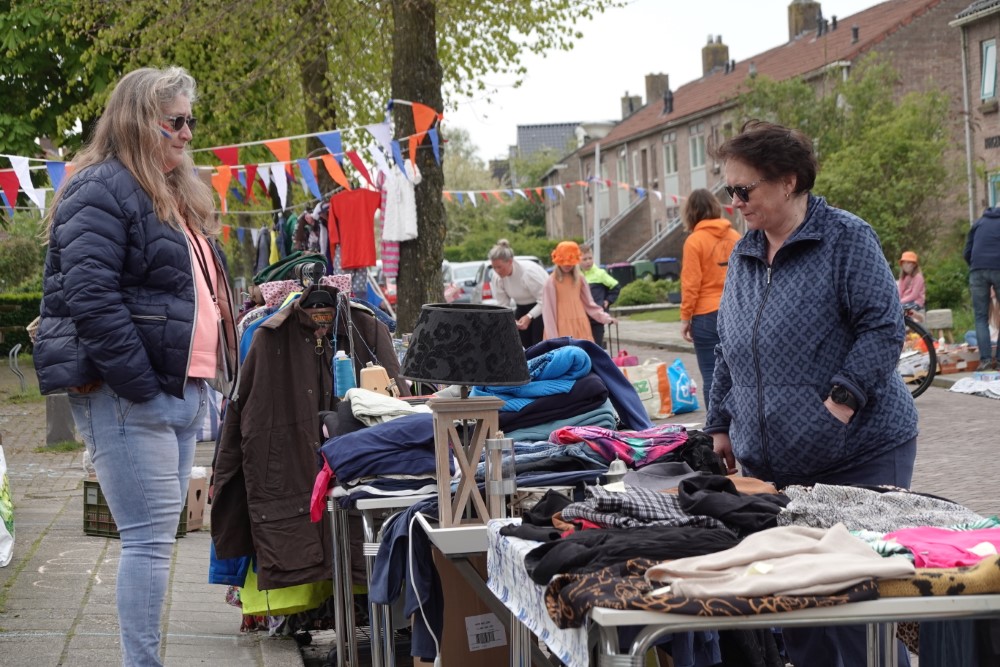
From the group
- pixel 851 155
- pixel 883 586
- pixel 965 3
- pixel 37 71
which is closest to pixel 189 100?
pixel 883 586

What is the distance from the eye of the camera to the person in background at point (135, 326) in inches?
152

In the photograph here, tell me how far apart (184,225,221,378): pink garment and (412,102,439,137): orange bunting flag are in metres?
7.67

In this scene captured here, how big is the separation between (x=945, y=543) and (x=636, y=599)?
0.76 m

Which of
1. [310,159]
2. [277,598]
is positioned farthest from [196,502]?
[310,159]

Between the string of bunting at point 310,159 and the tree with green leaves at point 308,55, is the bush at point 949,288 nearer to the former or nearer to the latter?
the tree with green leaves at point 308,55

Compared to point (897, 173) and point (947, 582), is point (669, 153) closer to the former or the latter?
point (897, 173)

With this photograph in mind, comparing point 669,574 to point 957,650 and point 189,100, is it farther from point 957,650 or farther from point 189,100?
point 189,100

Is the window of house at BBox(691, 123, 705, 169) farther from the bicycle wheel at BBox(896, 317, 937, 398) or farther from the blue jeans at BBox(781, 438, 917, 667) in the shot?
the blue jeans at BBox(781, 438, 917, 667)

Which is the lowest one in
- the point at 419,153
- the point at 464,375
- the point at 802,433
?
the point at 802,433

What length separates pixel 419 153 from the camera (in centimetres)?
1221

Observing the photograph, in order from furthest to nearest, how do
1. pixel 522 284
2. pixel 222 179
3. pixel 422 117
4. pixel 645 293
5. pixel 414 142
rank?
pixel 645 293 < pixel 522 284 < pixel 222 179 < pixel 414 142 < pixel 422 117

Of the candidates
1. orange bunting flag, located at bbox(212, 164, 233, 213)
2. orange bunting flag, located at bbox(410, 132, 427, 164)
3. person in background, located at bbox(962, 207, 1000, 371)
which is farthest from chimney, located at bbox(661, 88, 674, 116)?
orange bunting flag, located at bbox(410, 132, 427, 164)

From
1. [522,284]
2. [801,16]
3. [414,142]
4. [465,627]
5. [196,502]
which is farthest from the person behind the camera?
[801,16]

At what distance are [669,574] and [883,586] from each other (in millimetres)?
425
